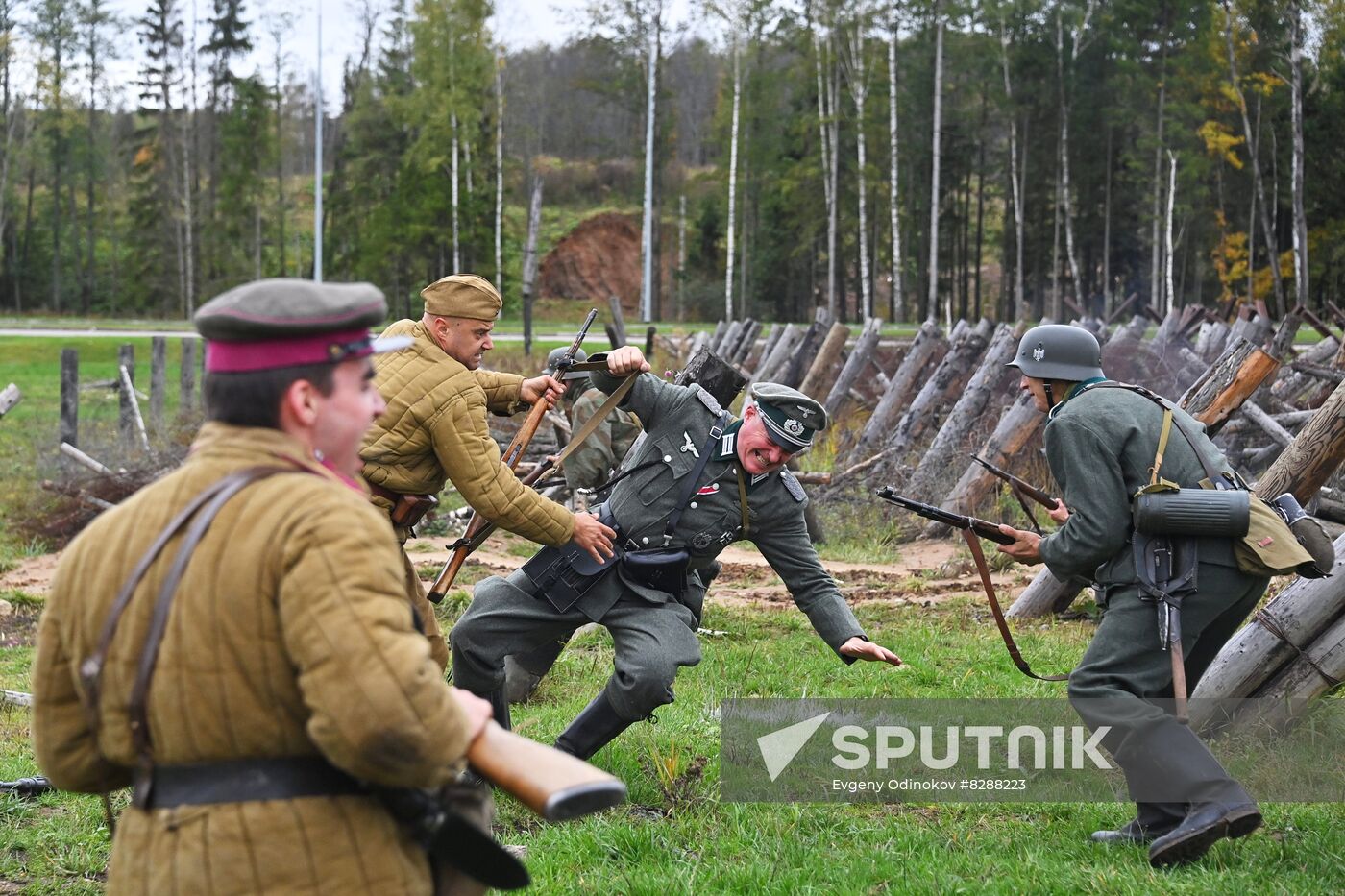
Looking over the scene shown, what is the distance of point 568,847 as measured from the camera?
4.58m

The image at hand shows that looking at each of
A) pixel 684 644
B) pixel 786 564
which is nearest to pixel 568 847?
pixel 684 644

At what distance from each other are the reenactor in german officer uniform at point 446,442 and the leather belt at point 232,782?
8.32 feet

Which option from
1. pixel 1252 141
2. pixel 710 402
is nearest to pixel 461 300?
pixel 710 402

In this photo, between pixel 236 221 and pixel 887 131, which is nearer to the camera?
pixel 887 131

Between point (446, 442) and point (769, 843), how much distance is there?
182 cm

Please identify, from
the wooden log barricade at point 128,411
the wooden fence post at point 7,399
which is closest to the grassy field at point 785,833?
the wooden fence post at point 7,399

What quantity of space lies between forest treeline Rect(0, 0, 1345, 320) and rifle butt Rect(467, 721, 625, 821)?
3766cm

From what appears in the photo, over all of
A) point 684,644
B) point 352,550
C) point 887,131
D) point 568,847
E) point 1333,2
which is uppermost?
point 1333,2

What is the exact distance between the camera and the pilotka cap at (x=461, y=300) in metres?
5.15

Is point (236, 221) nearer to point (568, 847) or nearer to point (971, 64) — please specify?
point (971, 64)

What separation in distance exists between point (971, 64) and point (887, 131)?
148 inches

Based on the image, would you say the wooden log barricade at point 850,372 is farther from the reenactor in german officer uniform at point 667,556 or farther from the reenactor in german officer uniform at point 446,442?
the reenactor in german officer uniform at point 446,442

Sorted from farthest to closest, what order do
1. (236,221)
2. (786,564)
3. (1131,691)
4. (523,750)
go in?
(236,221) < (786,564) < (1131,691) < (523,750)

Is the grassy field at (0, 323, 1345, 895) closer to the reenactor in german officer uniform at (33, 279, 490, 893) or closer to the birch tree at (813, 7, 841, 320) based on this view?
the reenactor in german officer uniform at (33, 279, 490, 893)
